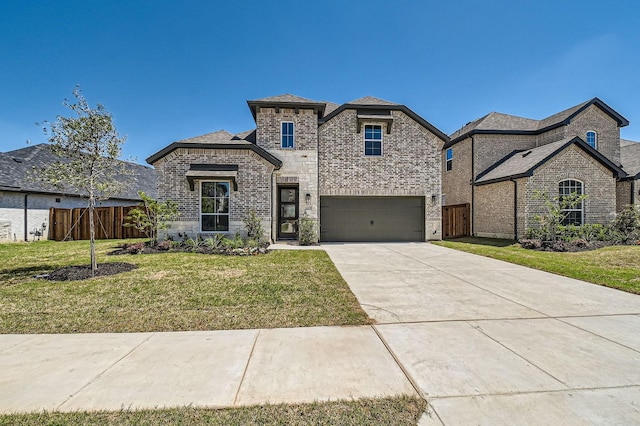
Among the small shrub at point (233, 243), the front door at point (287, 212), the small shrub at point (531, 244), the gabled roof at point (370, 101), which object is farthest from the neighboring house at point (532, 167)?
the small shrub at point (233, 243)

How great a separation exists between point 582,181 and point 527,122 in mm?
6933

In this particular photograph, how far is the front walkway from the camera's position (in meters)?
2.41

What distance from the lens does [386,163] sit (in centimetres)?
1473

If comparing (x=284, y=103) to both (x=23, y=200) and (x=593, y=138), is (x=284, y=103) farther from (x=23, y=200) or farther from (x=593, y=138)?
(x=593, y=138)

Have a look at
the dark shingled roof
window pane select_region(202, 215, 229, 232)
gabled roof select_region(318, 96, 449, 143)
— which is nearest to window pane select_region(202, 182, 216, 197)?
window pane select_region(202, 215, 229, 232)

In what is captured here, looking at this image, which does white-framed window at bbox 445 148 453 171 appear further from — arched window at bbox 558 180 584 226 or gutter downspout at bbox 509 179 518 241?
arched window at bbox 558 180 584 226

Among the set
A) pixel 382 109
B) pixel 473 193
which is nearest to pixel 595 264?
pixel 473 193

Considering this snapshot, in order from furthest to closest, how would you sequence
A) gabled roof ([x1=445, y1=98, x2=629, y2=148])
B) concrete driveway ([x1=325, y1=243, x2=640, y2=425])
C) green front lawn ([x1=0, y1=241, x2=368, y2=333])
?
gabled roof ([x1=445, y1=98, x2=629, y2=148]) → green front lawn ([x1=0, y1=241, x2=368, y2=333]) → concrete driveway ([x1=325, y1=243, x2=640, y2=425])

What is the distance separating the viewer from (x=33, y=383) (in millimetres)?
2682

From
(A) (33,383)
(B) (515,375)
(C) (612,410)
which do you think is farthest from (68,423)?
(C) (612,410)

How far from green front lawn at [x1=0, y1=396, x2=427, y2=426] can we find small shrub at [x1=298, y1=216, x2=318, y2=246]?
432 inches

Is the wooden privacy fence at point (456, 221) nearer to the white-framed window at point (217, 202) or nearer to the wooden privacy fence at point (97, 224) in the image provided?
the white-framed window at point (217, 202)

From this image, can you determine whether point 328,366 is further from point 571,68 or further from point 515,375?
point 571,68

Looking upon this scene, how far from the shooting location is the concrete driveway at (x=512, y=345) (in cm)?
237
